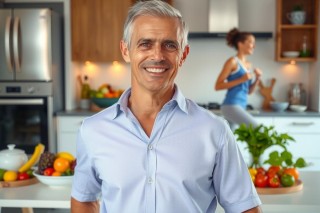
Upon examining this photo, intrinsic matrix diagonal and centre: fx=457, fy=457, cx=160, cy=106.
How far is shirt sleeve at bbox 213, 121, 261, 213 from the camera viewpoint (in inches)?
52.5

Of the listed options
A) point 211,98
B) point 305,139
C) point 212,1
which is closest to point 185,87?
point 211,98

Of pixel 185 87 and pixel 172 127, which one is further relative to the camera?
pixel 185 87

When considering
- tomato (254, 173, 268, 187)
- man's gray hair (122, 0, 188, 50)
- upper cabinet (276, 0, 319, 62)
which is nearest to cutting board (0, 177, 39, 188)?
tomato (254, 173, 268, 187)

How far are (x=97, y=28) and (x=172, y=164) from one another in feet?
11.7

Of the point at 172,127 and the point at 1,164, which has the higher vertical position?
the point at 172,127

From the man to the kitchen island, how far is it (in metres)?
0.66

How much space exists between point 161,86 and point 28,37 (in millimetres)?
3223

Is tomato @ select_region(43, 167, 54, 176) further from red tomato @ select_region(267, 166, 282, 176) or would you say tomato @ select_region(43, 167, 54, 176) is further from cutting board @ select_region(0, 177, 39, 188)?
red tomato @ select_region(267, 166, 282, 176)

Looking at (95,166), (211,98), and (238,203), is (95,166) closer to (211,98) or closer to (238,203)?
(238,203)

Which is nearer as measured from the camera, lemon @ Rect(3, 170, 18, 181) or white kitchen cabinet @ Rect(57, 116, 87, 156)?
lemon @ Rect(3, 170, 18, 181)

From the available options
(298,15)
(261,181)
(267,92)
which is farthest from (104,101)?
(261,181)

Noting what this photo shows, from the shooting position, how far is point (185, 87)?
16.5 ft

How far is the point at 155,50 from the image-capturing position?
129 cm

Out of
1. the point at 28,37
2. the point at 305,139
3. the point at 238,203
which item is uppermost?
the point at 28,37
